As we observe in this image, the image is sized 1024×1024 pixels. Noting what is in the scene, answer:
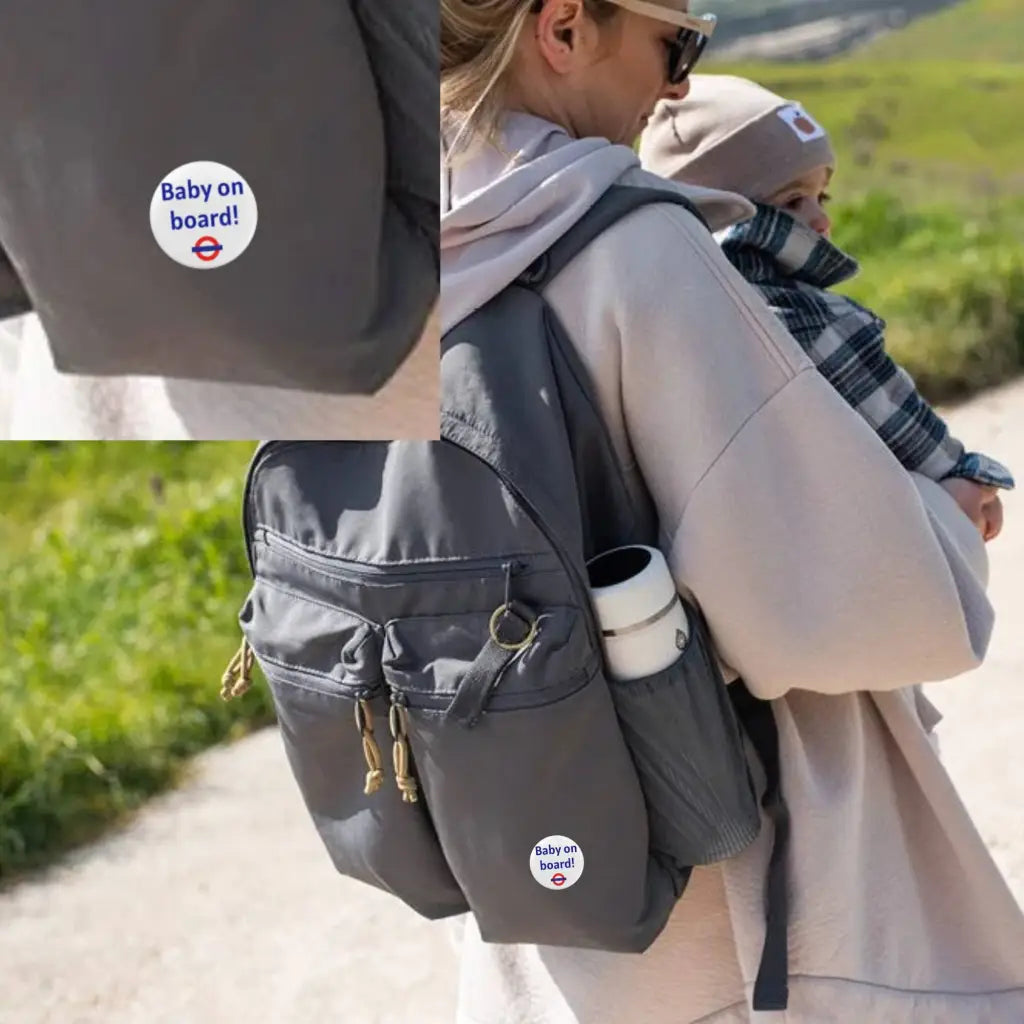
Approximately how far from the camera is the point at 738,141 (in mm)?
2092

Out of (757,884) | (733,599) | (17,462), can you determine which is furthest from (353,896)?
(17,462)

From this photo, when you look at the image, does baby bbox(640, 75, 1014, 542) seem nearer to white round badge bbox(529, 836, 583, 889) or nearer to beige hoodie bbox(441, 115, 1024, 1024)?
beige hoodie bbox(441, 115, 1024, 1024)

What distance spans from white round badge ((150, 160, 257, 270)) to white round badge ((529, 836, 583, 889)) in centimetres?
66

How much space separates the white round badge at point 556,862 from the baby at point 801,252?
1.92 feet

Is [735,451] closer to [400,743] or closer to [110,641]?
[400,743]

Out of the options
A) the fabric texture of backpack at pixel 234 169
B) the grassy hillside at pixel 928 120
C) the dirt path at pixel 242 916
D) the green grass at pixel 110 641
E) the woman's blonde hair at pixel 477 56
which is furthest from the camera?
the grassy hillside at pixel 928 120

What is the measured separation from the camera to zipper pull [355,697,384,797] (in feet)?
5.19

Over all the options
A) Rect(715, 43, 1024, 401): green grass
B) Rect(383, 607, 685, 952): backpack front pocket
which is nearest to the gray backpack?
Rect(383, 607, 685, 952): backpack front pocket

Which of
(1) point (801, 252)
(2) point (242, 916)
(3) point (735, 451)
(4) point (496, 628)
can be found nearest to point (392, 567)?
(4) point (496, 628)

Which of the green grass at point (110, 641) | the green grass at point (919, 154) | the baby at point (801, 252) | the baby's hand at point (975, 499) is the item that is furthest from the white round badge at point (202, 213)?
the green grass at point (919, 154)

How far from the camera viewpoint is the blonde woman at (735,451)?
149 centimetres

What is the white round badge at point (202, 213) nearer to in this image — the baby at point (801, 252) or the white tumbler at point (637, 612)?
the white tumbler at point (637, 612)

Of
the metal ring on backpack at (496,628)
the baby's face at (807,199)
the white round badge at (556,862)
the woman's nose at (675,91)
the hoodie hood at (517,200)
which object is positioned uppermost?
the woman's nose at (675,91)

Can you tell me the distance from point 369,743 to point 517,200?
53 cm
